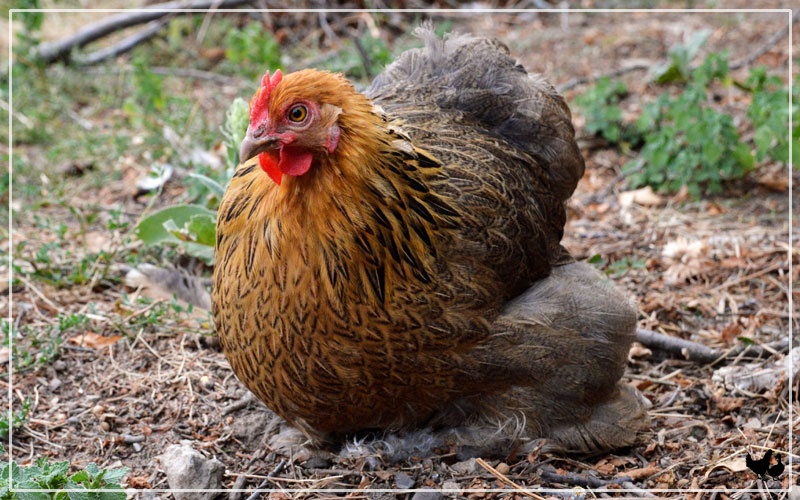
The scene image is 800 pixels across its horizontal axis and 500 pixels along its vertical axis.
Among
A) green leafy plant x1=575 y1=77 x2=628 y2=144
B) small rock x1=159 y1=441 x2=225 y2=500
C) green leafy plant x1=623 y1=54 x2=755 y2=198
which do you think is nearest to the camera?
small rock x1=159 y1=441 x2=225 y2=500

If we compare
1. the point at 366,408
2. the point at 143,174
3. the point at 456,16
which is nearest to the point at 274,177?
the point at 366,408

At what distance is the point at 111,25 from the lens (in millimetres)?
7215

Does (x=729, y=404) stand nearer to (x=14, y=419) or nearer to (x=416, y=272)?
(x=416, y=272)

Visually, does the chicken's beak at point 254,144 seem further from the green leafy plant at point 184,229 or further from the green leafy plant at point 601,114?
the green leafy plant at point 601,114

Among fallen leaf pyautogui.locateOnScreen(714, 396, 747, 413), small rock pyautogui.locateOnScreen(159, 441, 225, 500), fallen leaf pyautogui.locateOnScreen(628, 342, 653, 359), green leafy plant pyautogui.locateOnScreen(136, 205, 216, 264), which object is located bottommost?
small rock pyautogui.locateOnScreen(159, 441, 225, 500)

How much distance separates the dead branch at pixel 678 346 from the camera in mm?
4027

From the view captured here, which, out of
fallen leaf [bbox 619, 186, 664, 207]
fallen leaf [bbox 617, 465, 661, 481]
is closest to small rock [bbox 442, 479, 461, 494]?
fallen leaf [bbox 617, 465, 661, 481]

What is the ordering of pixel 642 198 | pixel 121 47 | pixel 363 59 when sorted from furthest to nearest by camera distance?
pixel 121 47
pixel 363 59
pixel 642 198

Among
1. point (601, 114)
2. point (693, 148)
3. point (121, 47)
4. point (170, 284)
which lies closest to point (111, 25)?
point (121, 47)

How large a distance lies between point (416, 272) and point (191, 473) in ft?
→ 3.57

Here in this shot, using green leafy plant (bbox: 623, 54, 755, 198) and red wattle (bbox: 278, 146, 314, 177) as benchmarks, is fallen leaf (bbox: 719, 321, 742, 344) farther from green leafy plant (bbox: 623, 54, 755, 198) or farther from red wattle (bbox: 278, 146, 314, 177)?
red wattle (bbox: 278, 146, 314, 177)

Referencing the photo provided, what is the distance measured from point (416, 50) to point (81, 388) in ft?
7.15

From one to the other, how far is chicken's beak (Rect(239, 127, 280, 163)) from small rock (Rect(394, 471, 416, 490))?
1.37 meters

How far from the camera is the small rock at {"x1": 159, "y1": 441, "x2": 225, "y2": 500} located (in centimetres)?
299
